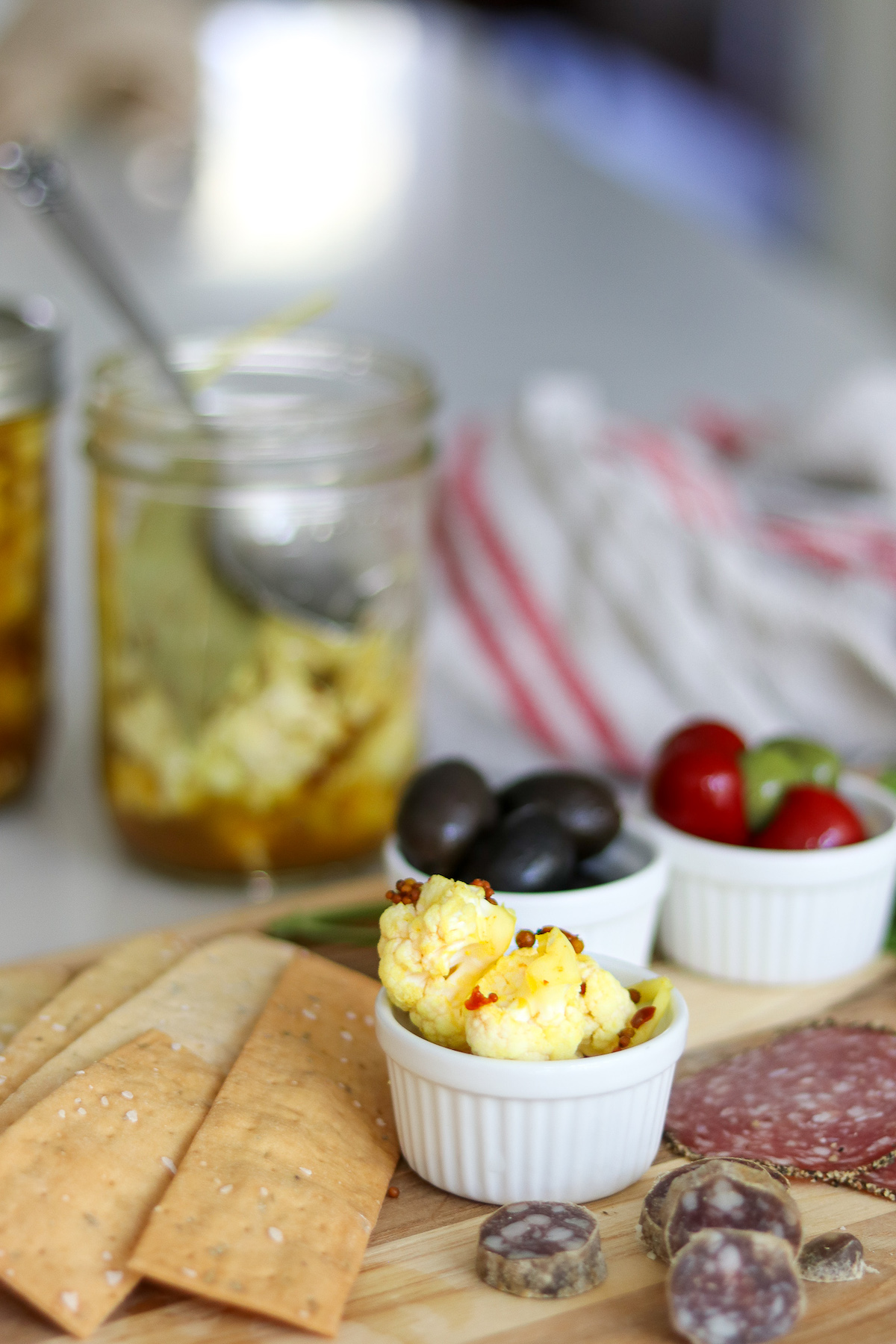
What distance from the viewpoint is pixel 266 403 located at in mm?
1052

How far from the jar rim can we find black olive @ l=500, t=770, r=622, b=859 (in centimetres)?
26

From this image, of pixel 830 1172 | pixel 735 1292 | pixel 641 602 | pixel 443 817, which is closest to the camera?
pixel 735 1292

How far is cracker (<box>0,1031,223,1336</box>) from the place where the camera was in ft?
1.94

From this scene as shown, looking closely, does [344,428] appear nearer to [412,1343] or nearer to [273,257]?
[412,1343]

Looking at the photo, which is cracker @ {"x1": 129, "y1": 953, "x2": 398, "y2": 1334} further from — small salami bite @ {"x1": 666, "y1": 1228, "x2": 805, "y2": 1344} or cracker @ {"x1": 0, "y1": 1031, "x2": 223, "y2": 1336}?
small salami bite @ {"x1": 666, "y1": 1228, "x2": 805, "y2": 1344}

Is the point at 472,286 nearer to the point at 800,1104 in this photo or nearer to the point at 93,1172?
the point at 800,1104

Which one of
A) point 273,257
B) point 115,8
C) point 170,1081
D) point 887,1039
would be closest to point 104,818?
point 170,1081

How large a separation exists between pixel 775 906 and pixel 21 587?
550mm

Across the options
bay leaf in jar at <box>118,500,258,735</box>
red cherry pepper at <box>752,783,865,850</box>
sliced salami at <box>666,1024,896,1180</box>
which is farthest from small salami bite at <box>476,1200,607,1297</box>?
bay leaf in jar at <box>118,500,258,735</box>

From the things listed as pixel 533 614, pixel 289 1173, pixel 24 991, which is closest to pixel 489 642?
pixel 533 614

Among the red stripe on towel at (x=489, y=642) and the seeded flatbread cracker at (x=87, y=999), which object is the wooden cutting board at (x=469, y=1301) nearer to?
the seeded flatbread cracker at (x=87, y=999)

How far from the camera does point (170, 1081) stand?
2.32ft

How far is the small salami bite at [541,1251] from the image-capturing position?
2.00 ft

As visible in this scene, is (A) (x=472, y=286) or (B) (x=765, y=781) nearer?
(B) (x=765, y=781)
